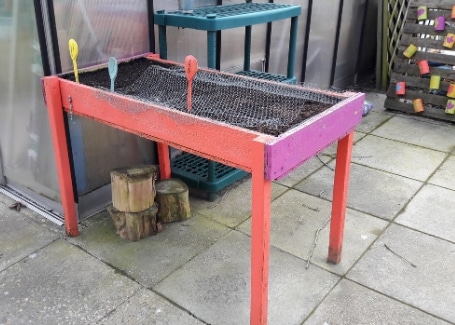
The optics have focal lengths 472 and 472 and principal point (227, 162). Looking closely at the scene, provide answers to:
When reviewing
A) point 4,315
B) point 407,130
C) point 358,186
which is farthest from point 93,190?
point 407,130

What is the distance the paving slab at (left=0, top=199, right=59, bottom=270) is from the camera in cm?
285

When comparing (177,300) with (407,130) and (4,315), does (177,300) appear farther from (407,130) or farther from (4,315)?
(407,130)

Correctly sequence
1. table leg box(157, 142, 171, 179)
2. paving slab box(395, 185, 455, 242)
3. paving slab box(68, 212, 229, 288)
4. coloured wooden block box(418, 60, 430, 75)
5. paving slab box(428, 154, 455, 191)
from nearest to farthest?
1. paving slab box(68, 212, 229, 288)
2. paving slab box(395, 185, 455, 242)
3. table leg box(157, 142, 171, 179)
4. paving slab box(428, 154, 455, 191)
5. coloured wooden block box(418, 60, 430, 75)

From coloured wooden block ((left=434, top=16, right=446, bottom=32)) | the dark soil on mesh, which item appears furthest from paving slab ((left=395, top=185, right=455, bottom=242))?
coloured wooden block ((left=434, top=16, right=446, bottom=32))

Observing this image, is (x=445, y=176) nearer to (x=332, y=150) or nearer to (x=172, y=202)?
(x=332, y=150)

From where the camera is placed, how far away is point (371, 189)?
3684mm

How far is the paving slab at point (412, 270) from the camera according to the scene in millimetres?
2533

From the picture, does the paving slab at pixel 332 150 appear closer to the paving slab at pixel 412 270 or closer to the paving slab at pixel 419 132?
the paving slab at pixel 419 132

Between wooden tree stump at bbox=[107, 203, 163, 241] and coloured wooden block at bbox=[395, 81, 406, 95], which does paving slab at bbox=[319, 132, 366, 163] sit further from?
wooden tree stump at bbox=[107, 203, 163, 241]

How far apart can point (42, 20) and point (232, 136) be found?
1.49m

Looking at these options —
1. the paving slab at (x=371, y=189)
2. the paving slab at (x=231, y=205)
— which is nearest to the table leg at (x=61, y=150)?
the paving slab at (x=231, y=205)

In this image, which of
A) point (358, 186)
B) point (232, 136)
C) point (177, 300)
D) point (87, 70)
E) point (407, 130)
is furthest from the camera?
point (407, 130)

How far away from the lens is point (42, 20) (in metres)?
2.65

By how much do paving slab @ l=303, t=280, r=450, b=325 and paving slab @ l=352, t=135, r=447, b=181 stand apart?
1.64 meters
